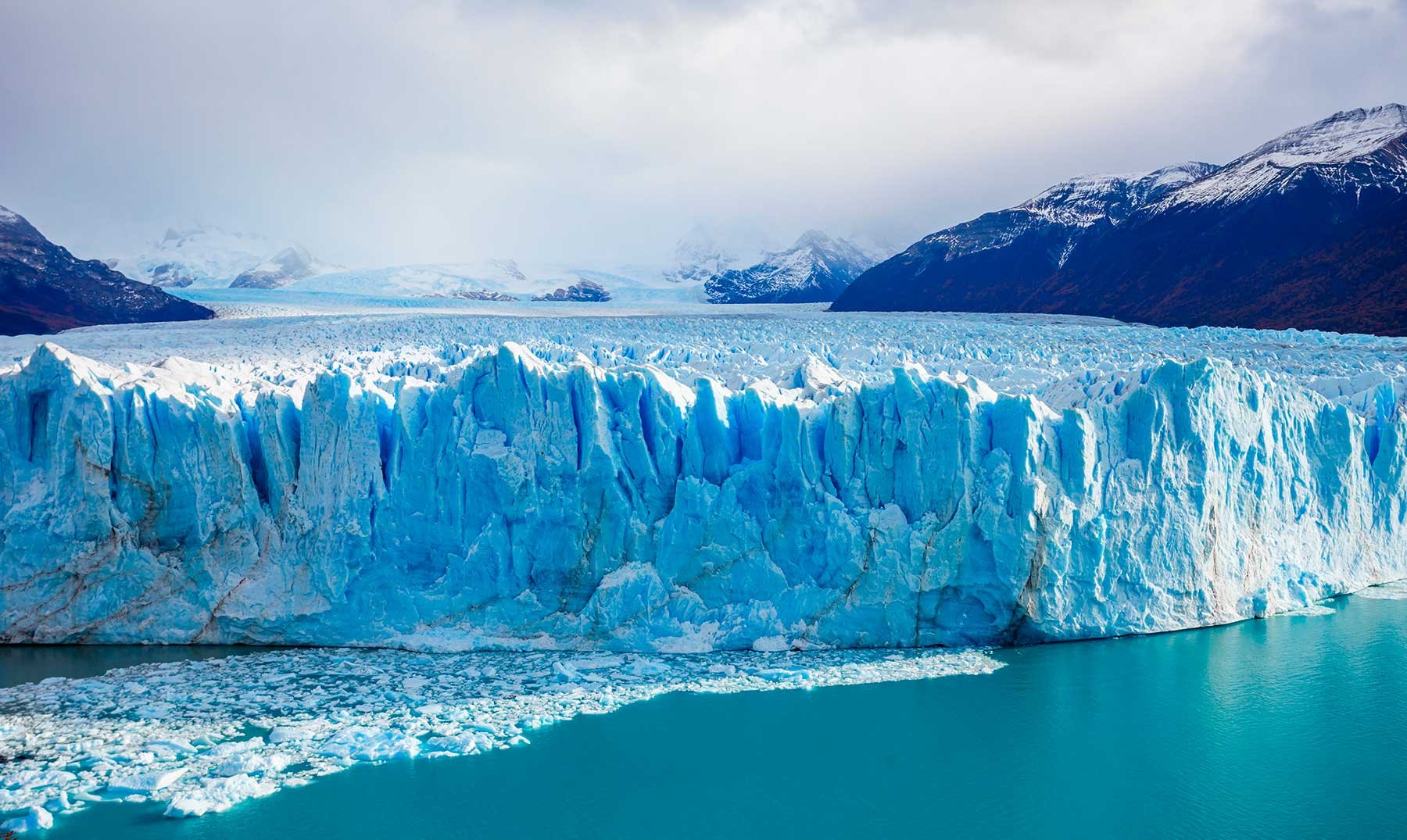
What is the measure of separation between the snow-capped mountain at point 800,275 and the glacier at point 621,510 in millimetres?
34453

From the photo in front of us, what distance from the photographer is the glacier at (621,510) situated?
9852mm

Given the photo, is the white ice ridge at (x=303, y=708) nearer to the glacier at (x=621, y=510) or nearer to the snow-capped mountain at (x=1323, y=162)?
the glacier at (x=621, y=510)

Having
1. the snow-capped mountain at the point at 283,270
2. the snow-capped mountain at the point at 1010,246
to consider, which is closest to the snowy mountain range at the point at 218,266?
the snow-capped mountain at the point at 283,270

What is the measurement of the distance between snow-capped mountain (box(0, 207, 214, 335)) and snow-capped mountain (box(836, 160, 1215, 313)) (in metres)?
21.3

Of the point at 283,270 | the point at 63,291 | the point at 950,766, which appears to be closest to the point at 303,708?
the point at 950,766

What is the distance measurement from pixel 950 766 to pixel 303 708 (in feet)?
17.8

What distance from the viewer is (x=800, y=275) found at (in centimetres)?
4947

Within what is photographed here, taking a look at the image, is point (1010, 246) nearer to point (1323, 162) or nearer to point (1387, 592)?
point (1323, 162)

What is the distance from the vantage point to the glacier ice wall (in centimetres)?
984

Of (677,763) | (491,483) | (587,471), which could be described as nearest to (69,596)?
(491,483)

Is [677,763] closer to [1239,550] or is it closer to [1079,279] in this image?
[1239,550]

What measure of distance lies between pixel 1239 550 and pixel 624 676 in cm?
656

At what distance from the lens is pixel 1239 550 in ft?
Result: 34.1

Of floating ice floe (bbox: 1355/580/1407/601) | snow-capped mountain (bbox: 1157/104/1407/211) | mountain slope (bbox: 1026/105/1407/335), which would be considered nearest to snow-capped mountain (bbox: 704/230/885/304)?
mountain slope (bbox: 1026/105/1407/335)
